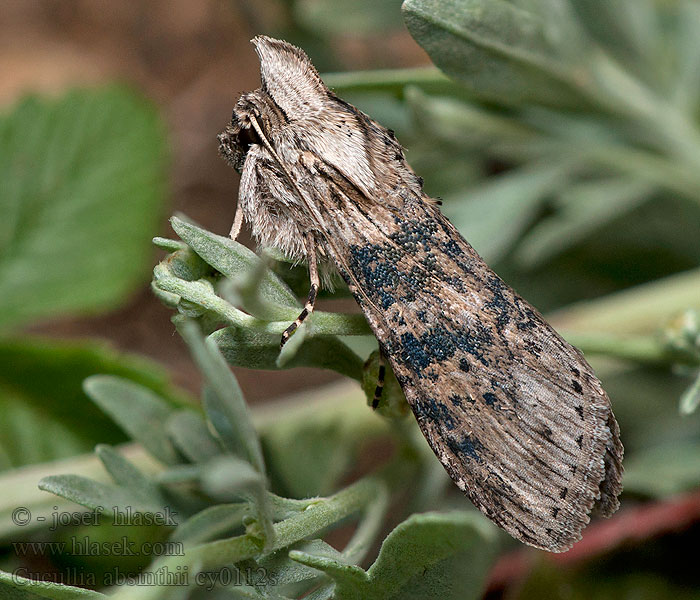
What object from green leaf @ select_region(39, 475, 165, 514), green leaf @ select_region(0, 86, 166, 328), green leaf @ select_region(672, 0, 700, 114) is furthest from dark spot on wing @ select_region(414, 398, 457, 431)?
green leaf @ select_region(0, 86, 166, 328)

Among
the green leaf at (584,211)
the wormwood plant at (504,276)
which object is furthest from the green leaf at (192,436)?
the green leaf at (584,211)

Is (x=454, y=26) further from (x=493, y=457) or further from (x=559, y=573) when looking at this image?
(x=559, y=573)

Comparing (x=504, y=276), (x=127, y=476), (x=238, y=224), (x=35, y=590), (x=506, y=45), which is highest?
(x=506, y=45)

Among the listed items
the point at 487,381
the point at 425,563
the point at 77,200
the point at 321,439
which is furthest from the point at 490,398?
the point at 77,200

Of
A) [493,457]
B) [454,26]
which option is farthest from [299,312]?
[454,26]

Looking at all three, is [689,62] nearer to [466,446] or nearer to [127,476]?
[466,446]

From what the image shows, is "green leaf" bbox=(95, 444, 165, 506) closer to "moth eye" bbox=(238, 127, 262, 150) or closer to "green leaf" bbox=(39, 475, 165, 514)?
"green leaf" bbox=(39, 475, 165, 514)
